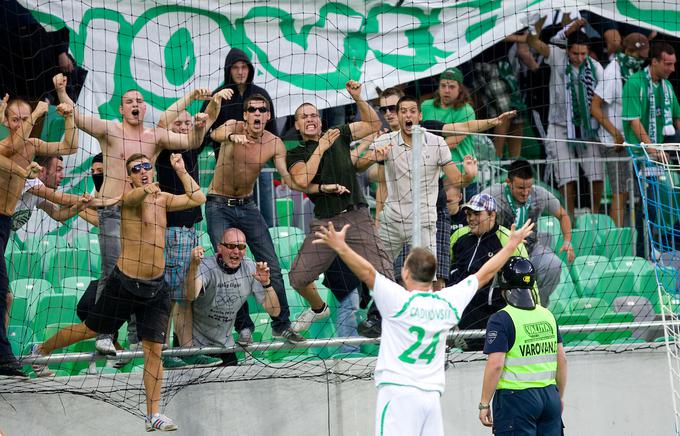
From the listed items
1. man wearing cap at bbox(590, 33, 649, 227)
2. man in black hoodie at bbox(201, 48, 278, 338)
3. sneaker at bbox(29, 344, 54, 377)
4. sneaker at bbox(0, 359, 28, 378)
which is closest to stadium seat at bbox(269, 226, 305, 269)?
man in black hoodie at bbox(201, 48, 278, 338)

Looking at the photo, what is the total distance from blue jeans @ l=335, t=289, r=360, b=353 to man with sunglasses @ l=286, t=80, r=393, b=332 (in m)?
0.15

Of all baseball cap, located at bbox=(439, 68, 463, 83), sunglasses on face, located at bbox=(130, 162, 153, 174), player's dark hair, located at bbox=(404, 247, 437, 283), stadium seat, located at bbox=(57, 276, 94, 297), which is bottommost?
stadium seat, located at bbox=(57, 276, 94, 297)

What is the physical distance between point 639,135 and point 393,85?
246 cm

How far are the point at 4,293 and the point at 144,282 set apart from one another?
1042 millimetres

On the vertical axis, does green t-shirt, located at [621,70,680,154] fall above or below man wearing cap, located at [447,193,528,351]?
above

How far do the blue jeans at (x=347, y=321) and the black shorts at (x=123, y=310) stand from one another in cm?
148

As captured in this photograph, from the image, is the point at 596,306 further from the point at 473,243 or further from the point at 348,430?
the point at 348,430

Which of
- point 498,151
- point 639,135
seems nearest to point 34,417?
point 498,151

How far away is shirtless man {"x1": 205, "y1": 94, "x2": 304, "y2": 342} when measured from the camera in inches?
354

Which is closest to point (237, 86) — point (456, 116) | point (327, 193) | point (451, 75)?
point (327, 193)

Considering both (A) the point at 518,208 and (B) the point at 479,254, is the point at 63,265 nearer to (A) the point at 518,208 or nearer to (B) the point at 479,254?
(B) the point at 479,254

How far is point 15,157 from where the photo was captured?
8.58 metres

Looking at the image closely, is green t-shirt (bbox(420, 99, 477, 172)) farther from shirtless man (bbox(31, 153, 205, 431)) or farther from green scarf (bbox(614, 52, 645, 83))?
shirtless man (bbox(31, 153, 205, 431))

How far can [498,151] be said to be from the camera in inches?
460
